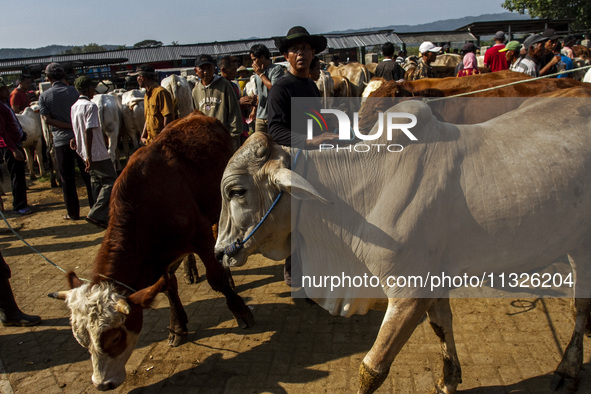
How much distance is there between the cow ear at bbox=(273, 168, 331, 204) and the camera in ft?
7.55

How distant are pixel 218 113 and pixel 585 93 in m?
4.12

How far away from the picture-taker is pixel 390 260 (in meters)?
2.40

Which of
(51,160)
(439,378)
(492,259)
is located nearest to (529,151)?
(492,259)

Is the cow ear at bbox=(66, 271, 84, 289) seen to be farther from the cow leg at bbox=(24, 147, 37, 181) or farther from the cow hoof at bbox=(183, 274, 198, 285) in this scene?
the cow leg at bbox=(24, 147, 37, 181)

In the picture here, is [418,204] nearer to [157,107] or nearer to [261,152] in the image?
[261,152]

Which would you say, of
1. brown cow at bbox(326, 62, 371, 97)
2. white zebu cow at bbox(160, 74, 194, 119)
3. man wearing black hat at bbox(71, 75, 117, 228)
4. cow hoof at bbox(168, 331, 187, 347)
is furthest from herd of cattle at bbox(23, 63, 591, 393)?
brown cow at bbox(326, 62, 371, 97)

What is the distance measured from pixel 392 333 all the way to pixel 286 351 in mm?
1497

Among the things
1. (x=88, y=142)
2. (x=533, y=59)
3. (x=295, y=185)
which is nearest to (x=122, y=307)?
(x=295, y=185)

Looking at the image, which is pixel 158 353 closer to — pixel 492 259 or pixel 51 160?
pixel 492 259

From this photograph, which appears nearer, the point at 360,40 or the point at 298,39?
the point at 298,39

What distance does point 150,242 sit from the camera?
12.1ft

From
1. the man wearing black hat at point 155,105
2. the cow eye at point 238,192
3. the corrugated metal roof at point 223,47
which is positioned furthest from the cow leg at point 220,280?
the corrugated metal roof at point 223,47

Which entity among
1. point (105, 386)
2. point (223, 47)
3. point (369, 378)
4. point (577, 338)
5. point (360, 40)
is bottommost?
point (105, 386)

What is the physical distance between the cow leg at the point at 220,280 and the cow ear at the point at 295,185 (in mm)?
1877
